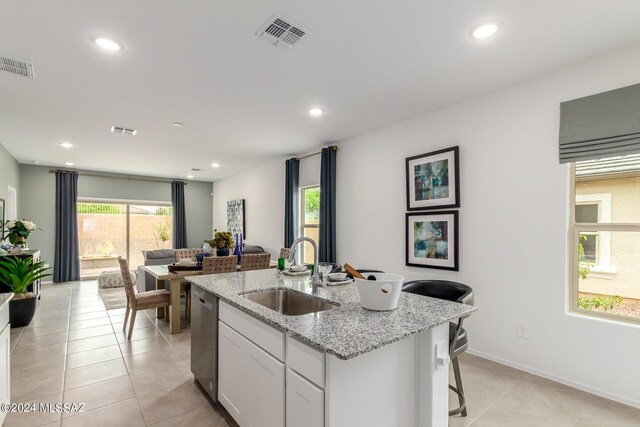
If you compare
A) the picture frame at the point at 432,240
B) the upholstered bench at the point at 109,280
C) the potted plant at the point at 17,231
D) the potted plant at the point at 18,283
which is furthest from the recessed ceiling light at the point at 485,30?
the upholstered bench at the point at 109,280

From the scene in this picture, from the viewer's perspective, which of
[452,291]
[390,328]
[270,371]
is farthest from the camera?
[452,291]

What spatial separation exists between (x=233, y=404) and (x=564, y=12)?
Answer: 3190 mm

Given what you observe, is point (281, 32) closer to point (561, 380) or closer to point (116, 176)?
point (561, 380)

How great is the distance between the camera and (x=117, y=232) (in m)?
8.14

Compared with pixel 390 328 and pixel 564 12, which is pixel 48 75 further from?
pixel 564 12

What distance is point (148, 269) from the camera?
471cm

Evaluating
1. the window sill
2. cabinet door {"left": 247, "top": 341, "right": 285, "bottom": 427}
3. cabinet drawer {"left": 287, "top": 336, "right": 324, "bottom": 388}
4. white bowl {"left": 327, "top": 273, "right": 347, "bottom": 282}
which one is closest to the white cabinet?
cabinet door {"left": 247, "top": 341, "right": 285, "bottom": 427}

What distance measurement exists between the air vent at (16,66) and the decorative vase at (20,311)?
294 centimetres

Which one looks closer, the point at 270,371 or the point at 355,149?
the point at 270,371

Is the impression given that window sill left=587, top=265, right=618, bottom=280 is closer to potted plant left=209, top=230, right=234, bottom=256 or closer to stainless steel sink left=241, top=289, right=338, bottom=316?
stainless steel sink left=241, top=289, right=338, bottom=316

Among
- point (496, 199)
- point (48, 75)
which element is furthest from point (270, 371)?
point (48, 75)

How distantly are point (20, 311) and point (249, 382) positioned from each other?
4.09 metres

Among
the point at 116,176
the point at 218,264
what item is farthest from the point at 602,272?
the point at 116,176

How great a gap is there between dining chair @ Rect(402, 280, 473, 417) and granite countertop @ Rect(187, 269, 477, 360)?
36cm
